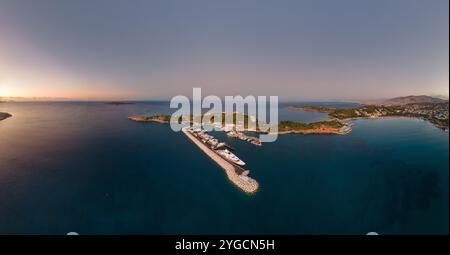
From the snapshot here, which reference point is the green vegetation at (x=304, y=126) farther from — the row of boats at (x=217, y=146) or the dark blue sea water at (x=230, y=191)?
the row of boats at (x=217, y=146)

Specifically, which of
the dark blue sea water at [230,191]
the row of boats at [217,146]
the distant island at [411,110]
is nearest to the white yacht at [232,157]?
the row of boats at [217,146]

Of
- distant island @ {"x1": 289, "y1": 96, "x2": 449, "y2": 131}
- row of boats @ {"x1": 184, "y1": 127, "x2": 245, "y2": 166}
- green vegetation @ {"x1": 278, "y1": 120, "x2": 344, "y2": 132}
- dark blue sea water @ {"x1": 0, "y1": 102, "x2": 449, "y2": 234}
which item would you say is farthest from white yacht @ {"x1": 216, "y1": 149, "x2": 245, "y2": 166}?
green vegetation @ {"x1": 278, "y1": 120, "x2": 344, "y2": 132}

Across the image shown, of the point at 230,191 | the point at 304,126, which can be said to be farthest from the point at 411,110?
the point at 230,191

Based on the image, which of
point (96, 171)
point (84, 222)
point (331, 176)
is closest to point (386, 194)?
point (331, 176)

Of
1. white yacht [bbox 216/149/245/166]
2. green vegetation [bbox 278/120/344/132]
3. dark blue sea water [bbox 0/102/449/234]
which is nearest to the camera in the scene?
dark blue sea water [bbox 0/102/449/234]

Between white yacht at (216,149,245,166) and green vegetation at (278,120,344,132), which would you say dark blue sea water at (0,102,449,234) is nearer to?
white yacht at (216,149,245,166)
